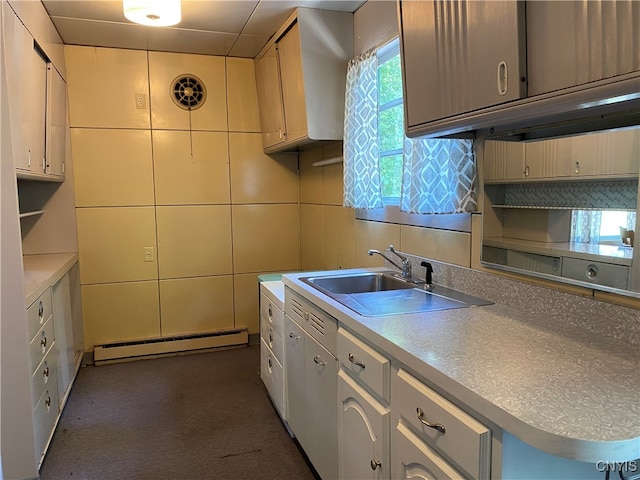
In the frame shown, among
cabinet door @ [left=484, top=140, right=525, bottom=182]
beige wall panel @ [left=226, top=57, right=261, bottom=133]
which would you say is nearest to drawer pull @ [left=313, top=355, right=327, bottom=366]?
cabinet door @ [left=484, top=140, right=525, bottom=182]

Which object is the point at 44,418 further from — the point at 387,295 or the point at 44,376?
the point at 387,295

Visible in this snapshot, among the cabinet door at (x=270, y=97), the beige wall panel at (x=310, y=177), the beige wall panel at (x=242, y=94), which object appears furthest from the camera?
the beige wall panel at (x=242, y=94)

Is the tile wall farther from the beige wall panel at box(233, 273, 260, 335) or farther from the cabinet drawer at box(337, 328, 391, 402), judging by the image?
the cabinet drawer at box(337, 328, 391, 402)

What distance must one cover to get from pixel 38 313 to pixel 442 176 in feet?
6.68

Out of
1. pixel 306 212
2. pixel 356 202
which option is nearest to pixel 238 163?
pixel 306 212

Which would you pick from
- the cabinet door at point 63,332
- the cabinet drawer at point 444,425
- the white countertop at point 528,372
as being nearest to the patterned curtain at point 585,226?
the white countertop at point 528,372

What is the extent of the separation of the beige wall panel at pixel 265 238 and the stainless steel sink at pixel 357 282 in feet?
5.53

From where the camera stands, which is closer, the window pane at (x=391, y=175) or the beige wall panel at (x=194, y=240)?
the window pane at (x=391, y=175)

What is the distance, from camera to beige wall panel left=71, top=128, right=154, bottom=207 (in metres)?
3.47

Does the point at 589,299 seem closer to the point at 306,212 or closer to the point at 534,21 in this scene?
the point at 534,21

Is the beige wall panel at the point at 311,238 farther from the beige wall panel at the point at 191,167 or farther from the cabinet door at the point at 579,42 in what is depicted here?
the cabinet door at the point at 579,42

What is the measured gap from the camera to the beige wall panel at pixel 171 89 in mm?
3576

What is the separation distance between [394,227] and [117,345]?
8.01ft

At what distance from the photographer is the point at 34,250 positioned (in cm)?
340
